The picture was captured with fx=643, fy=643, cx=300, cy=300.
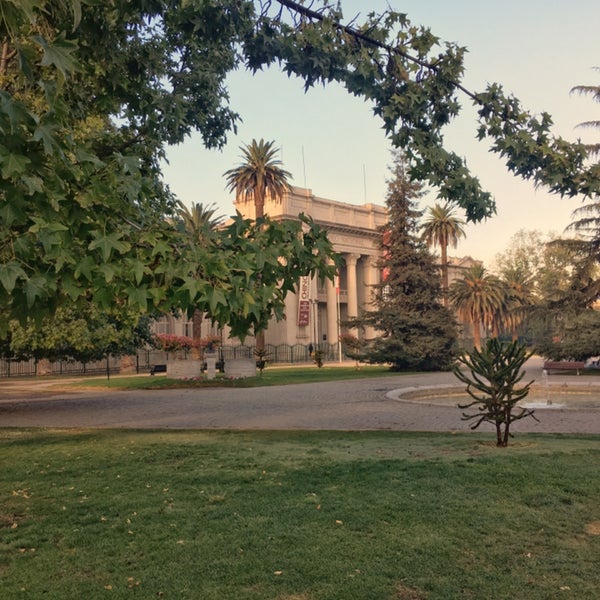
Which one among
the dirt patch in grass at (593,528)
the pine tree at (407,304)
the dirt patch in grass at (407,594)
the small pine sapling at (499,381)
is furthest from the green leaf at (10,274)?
the pine tree at (407,304)

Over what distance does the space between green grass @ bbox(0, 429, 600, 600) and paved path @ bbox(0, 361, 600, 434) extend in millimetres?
3449

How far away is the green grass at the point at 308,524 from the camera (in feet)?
13.7

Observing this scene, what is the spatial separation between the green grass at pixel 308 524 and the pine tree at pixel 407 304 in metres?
26.1

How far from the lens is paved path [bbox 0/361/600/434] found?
41.4ft

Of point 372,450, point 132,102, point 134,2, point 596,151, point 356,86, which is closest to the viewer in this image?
point 134,2

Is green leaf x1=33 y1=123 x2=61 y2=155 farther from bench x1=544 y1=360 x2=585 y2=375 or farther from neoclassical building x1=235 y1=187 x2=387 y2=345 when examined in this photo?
neoclassical building x1=235 y1=187 x2=387 y2=345

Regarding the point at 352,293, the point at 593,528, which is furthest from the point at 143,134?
the point at 352,293

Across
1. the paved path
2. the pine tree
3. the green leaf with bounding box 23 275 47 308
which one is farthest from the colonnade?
the green leaf with bounding box 23 275 47 308

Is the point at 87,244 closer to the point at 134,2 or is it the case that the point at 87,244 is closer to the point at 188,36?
the point at 134,2

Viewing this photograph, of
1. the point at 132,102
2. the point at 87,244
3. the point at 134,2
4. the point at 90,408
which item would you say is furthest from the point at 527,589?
the point at 90,408

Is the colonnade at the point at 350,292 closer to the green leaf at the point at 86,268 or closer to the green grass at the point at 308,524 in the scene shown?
the green grass at the point at 308,524

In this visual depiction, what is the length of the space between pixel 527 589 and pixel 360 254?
61.9 m

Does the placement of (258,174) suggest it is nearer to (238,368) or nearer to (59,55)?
(238,368)

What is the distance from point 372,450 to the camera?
30.0ft
